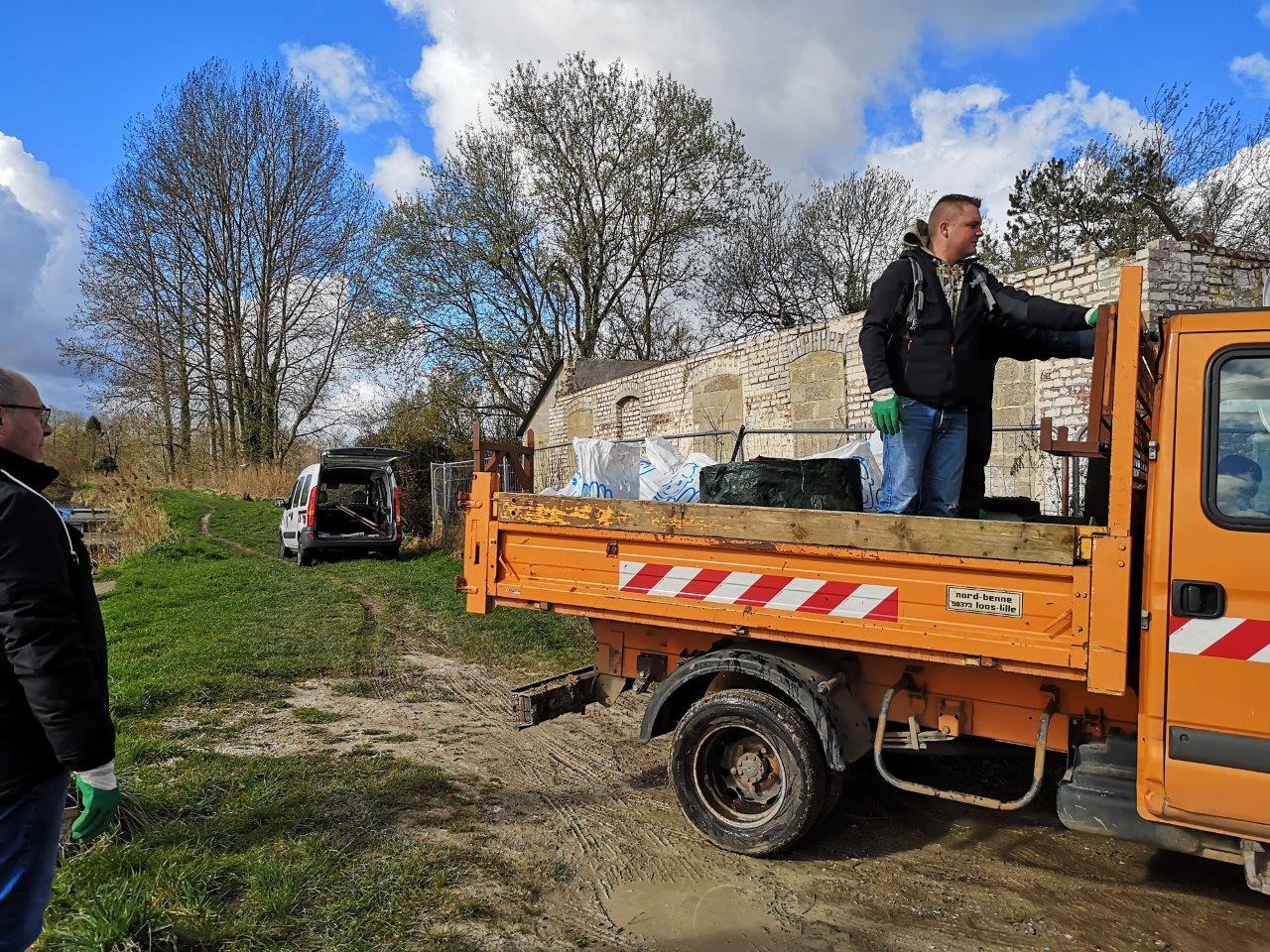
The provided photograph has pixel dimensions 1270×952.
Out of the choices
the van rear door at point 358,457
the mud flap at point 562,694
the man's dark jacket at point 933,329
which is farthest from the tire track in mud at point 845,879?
the van rear door at point 358,457

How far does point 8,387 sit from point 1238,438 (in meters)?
4.02

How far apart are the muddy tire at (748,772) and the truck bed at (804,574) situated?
1.22 ft

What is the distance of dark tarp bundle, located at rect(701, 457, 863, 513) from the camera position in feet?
12.8

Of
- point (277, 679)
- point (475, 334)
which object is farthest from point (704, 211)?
point (277, 679)

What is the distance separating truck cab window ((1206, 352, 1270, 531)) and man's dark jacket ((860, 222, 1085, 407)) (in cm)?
89

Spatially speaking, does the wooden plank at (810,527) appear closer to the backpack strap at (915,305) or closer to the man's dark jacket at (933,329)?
the man's dark jacket at (933,329)

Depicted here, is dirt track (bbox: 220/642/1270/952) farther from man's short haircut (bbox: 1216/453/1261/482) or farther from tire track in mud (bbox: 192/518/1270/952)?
man's short haircut (bbox: 1216/453/1261/482)

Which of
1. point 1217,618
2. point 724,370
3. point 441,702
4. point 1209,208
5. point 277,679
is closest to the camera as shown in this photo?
point 1217,618

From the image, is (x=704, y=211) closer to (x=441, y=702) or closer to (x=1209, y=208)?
(x=1209, y=208)

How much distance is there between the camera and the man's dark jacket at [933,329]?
3.69 metres

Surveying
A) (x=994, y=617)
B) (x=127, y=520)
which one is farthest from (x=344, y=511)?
(x=994, y=617)

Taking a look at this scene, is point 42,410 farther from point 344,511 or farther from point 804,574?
point 344,511

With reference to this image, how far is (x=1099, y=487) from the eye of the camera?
3.77 metres

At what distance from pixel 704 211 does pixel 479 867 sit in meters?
26.0
